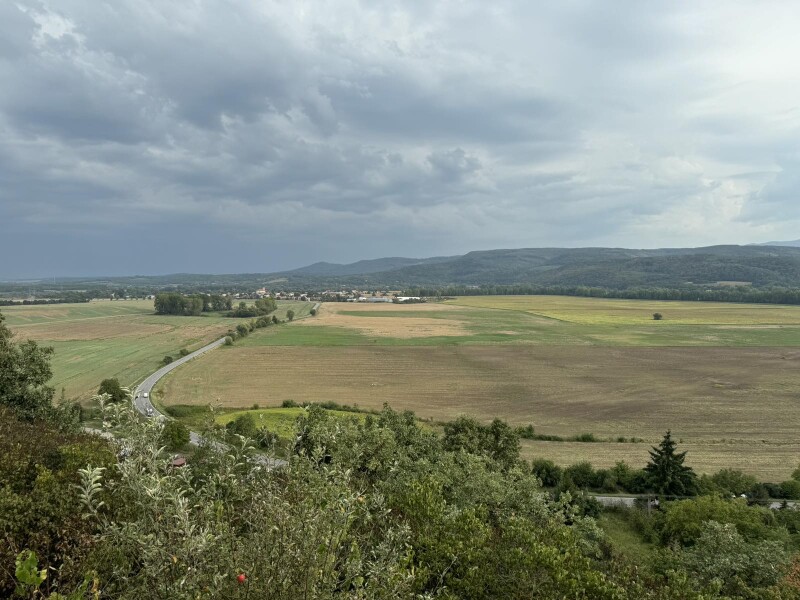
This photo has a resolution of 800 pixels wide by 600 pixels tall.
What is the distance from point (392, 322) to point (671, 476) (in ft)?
363

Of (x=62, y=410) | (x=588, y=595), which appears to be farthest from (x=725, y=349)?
(x=62, y=410)

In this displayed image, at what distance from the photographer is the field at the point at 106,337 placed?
235 feet

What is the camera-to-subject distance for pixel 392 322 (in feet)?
469

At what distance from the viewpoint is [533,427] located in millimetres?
49469

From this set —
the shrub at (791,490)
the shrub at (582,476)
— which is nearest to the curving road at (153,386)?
the shrub at (582,476)

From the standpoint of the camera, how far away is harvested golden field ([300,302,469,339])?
121 m

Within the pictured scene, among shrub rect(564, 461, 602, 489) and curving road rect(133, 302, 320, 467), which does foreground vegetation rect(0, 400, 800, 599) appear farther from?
curving road rect(133, 302, 320, 467)

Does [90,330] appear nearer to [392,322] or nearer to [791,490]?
[392,322]

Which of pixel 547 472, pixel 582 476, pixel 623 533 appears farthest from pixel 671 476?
pixel 547 472

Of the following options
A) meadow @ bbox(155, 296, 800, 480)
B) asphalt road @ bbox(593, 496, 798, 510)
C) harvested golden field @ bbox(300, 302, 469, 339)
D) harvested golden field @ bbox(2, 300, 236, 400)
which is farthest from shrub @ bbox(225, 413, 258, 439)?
harvested golden field @ bbox(300, 302, 469, 339)

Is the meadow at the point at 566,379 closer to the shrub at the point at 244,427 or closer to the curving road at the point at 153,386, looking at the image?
the curving road at the point at 153,386

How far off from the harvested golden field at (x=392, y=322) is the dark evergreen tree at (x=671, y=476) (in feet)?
260

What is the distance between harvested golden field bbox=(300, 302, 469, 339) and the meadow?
6.17ft

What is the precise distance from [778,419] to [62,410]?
67623 millimetres
